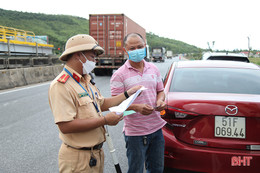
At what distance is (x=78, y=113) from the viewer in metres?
1.78

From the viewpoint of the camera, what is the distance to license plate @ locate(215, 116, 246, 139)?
2.46 m

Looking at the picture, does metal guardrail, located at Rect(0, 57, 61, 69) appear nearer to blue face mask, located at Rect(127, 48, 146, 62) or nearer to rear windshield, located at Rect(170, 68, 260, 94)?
rear windshield, located at Rect(170, 68, 260, 94)

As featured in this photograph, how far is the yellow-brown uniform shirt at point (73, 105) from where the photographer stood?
5.47ft

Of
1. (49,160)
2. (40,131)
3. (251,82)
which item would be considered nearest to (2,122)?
(40,131)

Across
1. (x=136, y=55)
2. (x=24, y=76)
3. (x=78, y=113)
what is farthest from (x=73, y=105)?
(x=24, y=76)

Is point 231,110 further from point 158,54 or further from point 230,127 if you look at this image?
point 158,54

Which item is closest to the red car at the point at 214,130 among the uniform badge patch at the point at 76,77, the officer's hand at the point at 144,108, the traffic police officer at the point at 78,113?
the officer's hand at the point at 144,108

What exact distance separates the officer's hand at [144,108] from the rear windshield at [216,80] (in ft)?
2.93

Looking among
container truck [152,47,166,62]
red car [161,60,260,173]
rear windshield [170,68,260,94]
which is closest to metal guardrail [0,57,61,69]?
rear windshield [170,68,260,94]

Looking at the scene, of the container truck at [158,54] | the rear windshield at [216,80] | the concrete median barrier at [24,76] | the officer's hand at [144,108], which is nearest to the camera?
the officer's hand at [144,108]

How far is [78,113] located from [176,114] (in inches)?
49.0

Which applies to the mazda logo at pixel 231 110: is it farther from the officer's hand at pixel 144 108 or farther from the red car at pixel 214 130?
the officer's hand at pixel 144 108

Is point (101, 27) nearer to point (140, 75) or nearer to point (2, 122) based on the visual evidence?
point (2, 122)

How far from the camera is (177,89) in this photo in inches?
122
